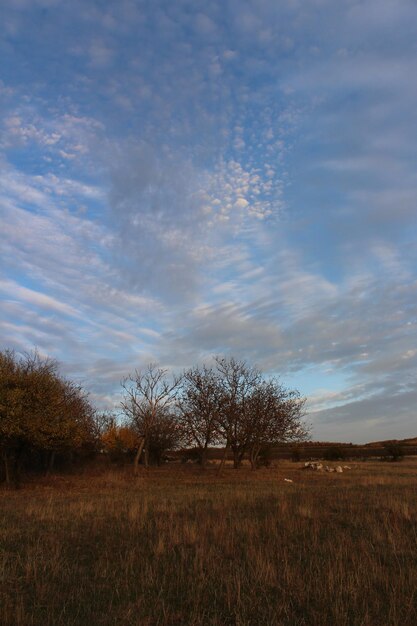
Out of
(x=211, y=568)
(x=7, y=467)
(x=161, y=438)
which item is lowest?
(x=211, y=568)

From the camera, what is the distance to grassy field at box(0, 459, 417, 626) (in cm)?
582

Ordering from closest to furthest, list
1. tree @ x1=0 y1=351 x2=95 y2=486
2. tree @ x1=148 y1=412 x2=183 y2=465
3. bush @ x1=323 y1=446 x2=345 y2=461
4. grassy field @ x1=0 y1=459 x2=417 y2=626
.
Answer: grassy field @ x1=0 y1=459 x2=417 y2=626, tree @ x1=0 y1=351 x2=95 y2=486, tree @ x1=148 y1=412 x2=183 y2=465, bush @ x1=323 y1=446 x2=345 y2=461

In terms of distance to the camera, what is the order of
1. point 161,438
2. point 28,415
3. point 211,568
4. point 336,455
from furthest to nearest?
1. point 336,455
2. point 161,438
3. point 28,415
4. point 211,568

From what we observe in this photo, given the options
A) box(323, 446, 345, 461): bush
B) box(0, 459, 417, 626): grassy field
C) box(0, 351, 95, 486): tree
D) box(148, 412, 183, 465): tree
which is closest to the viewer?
box(0, 459, 417, 626): grassy field

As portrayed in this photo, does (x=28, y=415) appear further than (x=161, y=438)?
No

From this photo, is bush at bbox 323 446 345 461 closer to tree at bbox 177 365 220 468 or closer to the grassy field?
tree at bbox 177 365 220 468

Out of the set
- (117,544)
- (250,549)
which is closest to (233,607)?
(250,549)

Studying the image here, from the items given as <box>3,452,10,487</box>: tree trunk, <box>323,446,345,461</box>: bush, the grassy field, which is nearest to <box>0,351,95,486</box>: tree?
<box>3,452,10,487</box>: tree trunk

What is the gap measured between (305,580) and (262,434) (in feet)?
107

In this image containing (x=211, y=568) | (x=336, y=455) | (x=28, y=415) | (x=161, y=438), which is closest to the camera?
(x=211, y=568)

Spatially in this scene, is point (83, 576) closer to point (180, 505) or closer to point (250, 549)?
point (250, 549)

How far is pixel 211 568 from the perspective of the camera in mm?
7699

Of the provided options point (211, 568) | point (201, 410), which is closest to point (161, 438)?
point (201, 410)

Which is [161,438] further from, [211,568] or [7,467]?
[211,568]
